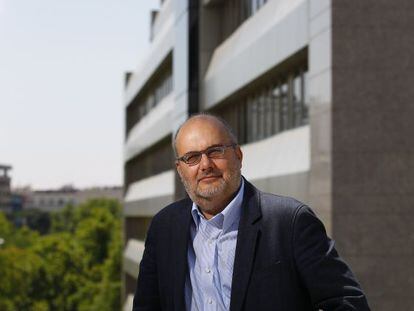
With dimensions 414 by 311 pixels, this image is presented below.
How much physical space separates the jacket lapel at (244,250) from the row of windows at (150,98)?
37182mm

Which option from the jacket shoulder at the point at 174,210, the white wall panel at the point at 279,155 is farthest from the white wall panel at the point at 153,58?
the jacket shoulder at the point at 174,210

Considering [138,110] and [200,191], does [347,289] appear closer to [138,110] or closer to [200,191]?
[200,191]

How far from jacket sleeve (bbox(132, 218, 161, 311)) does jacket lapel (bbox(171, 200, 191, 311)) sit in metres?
0.13

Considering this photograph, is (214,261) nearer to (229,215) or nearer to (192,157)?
(229,215)

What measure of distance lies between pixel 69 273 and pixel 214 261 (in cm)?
7148

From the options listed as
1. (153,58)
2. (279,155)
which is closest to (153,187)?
(153,58)

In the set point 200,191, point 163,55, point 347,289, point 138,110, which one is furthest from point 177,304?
point 138,110

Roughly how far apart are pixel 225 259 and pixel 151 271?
331 millimetres

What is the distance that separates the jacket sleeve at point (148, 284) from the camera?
3027 mm

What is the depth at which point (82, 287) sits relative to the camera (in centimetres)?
7175

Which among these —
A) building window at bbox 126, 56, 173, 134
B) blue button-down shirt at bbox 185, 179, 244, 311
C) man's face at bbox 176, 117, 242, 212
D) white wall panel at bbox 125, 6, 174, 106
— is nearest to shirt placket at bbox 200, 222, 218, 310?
blue button-down shirt at bbox 185, 179, 244, 311

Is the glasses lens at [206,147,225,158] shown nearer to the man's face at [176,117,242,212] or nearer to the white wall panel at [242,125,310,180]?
the man's face at [176,117,242,212]

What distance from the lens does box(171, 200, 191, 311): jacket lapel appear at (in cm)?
288

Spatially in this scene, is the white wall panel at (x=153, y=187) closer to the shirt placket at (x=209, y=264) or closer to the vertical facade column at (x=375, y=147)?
the vertical facade column at (x=375, y=147)
